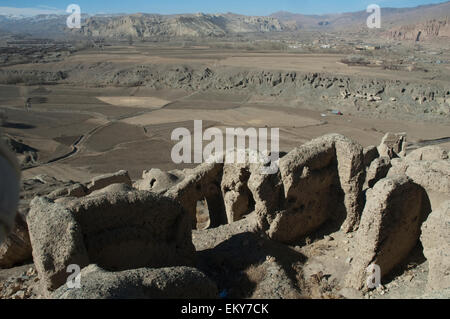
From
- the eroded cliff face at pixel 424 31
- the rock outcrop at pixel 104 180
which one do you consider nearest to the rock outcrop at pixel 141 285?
the rock outcrop at pixel 104 180

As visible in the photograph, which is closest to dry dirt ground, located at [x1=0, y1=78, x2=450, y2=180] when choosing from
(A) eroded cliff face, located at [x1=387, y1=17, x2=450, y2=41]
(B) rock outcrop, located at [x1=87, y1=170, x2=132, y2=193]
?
(B) rock outcrop, located at [x1=87, y1=170, x2=132, y2=193]

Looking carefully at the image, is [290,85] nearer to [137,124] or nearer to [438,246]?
[137,124]

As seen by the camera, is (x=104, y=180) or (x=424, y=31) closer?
(x=104, y=180)

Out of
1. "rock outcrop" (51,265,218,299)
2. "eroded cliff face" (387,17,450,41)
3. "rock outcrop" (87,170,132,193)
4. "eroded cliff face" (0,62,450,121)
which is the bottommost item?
"rock outcrop" (87,170,132,193)

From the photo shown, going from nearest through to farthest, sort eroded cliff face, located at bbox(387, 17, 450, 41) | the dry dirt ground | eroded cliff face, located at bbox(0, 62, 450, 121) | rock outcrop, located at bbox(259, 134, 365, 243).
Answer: rock outcrop, located at bbox(259, 134, 365, 243)
the dry dirt ground
eroded cliff face, located at bbox(0, 62, 450, 121)
eroded cliff face, located at bbox(387, 17, 450, 41)

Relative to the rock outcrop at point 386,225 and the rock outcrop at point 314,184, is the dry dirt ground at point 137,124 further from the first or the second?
the rock outcrop at point 386,225

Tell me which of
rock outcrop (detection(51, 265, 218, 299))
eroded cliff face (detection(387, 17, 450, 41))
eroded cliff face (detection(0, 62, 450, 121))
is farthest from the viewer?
eroded cliff face (detection(387, 17, 450, 41))

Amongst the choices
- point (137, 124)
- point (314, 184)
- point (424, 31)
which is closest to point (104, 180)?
point (314, 184)

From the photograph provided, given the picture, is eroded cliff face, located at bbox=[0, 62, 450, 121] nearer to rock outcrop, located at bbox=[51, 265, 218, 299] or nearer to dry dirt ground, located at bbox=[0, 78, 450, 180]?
dry dirt ground, located at bbox=[0, 78, 450, 180]

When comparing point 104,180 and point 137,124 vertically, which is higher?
point 137,124
